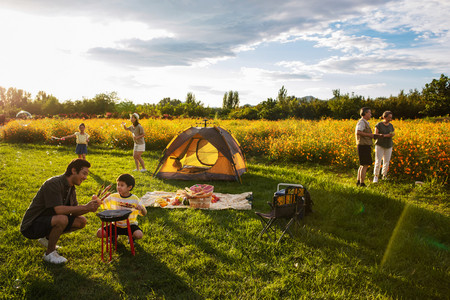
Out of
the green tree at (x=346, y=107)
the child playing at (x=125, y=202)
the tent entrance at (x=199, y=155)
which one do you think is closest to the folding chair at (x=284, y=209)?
the child playing at (x=125, y=202)

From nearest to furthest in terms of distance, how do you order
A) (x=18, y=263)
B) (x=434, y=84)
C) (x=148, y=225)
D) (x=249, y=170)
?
1. (x=18, y=263)
2. (x=148, y=225)
3. (x=249, y=170)
4. (x=434, y=84)

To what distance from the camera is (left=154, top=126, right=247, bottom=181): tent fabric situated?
318 inches

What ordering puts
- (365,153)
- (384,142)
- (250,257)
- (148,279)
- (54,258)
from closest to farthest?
(148,279), (54,258), (250,257), (365,153), (384,142)

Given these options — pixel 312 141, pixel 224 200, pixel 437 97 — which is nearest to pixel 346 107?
pixel 437 97

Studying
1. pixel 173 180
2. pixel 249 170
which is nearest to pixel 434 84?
pixel 249 170

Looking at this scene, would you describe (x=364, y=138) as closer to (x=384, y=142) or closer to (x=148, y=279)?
(x=384, y=142)

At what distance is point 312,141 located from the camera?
10.8 meters

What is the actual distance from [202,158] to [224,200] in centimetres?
294

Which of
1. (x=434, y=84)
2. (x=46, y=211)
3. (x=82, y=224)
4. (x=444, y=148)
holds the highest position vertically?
(x=434, y=84)

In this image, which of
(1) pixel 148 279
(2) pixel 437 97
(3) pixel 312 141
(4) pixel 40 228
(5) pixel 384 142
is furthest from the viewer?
(2) pixel 437 97

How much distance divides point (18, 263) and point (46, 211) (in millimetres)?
752

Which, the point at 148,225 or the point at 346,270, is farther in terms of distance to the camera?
the point at 148,225

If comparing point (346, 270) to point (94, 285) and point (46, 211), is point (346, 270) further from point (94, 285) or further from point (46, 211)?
point (46, 211)

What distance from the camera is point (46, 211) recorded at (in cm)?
365
